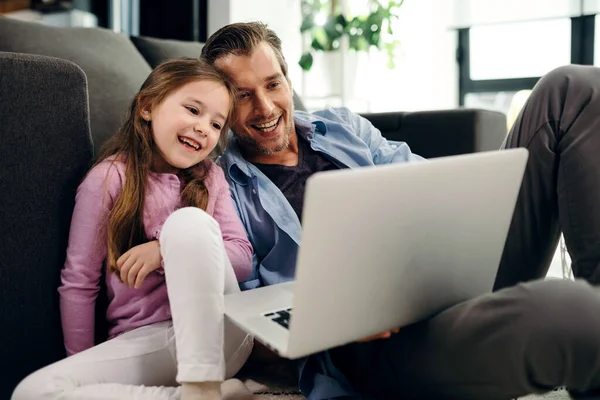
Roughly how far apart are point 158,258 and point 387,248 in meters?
0.39

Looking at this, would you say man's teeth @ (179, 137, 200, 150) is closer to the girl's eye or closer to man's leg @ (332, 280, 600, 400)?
the girl's eye

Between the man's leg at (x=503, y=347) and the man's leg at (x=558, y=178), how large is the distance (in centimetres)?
26

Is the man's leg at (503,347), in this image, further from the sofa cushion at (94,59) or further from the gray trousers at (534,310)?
the sofa cushion at (94,59)

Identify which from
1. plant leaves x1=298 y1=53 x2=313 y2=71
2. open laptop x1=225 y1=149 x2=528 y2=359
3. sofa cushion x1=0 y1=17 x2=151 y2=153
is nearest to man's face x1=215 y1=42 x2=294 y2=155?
sofa cushion x1=0 y1=17 x2=151 y2=153

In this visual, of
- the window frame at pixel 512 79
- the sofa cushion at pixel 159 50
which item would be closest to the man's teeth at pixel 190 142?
the sofa cushion at pixel 159 50

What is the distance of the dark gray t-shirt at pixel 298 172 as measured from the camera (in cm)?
118

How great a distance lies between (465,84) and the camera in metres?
3.31

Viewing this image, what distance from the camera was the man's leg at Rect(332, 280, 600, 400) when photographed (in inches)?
24.9

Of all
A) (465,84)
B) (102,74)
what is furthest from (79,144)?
(465,84)

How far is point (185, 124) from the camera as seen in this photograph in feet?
3.29

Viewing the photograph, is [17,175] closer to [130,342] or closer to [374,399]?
[130,342]

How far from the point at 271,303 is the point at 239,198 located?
409mm

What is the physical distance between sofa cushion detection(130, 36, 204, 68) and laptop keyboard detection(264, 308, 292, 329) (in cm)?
114

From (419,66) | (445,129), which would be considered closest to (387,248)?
(445,129)
